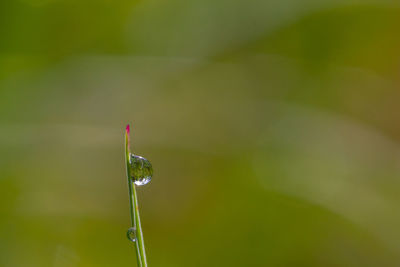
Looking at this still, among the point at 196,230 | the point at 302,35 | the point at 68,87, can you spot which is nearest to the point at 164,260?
the point at 196,230

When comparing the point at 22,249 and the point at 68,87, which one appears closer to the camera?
the point at 22,249

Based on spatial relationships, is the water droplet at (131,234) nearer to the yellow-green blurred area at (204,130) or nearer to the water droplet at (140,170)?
the water droplet at (140,170)

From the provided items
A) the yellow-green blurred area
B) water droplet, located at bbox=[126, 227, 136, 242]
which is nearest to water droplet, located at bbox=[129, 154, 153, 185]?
water droplet, located at bbox=[126, 227, 136, 242]

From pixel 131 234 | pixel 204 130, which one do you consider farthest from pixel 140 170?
pixel 204 130

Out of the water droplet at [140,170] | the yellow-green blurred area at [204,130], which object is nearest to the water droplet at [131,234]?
the water droplet at [140,170]

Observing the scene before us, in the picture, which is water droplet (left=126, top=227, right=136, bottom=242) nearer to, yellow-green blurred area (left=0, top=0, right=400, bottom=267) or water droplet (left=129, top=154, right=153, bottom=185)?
water droplet (left=129, top=154, right=153, bottom=185)

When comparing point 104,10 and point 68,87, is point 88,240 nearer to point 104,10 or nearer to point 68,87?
point 68,87

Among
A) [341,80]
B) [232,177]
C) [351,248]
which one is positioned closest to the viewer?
[351,248]

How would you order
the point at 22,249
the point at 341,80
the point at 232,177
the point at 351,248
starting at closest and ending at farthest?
the point at 22,249
the point at 351,248
the point at 232,177
the point at 341,80

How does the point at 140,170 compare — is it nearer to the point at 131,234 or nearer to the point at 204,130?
the point at 131,234
